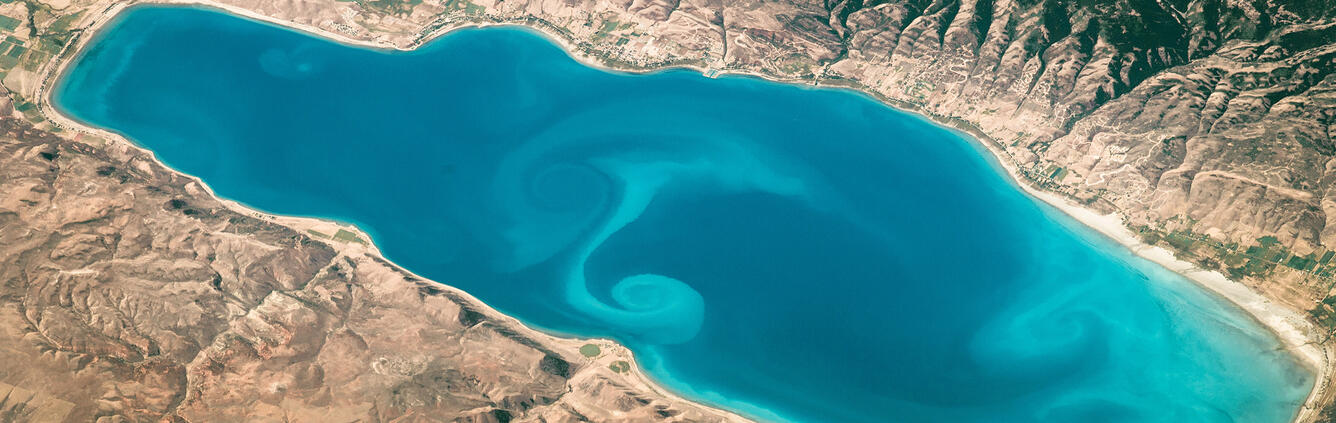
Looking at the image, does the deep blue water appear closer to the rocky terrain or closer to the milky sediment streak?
the milky sediment streak

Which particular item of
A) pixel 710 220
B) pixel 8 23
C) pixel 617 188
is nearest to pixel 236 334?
pixel 617 188

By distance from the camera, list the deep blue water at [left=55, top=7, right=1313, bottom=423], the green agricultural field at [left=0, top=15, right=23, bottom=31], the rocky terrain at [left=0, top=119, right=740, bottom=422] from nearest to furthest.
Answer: the rocky terrain at [left=0, top=119, right=740, bottom=422]
the deep blue water at [left=55, top=7, right=1313, bottom=423]
the green agricultural field at [left=0, top=15, right=23, bottom=31]

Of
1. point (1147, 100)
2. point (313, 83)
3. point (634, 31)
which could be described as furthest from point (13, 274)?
point (1147, 100)

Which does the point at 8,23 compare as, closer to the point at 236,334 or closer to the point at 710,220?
the point at 236,334

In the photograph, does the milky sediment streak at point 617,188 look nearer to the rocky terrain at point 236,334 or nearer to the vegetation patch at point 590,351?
the vegetation patch at point 590,351

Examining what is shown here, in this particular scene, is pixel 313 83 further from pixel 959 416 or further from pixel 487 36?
pixel 959 416

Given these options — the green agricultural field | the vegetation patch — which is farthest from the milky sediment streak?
the green agricultural field
